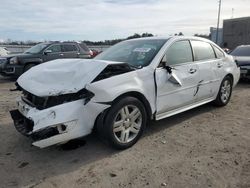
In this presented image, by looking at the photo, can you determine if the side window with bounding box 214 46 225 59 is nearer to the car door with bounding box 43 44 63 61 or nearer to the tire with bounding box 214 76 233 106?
the tire with bounding box 214 76 233 106

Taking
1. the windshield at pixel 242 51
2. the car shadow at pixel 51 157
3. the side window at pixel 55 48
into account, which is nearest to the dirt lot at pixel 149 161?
the car shadow at pixel 51 157

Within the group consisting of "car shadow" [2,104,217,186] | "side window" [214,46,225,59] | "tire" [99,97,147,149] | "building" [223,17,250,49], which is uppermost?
"building" [223,17,250,49]

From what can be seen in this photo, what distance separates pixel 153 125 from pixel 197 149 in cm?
125

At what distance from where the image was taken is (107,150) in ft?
13.9

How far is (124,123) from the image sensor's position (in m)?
4.20

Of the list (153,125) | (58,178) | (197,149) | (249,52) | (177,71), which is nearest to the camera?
(58,178)

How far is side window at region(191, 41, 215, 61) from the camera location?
5.60 meters

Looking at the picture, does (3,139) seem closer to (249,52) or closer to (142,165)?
(142,165)

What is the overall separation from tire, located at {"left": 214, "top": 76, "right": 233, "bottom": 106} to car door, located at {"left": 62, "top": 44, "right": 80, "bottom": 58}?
8525 millimetres

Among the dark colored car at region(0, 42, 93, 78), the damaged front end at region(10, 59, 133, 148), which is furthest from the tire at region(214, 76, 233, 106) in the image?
the dark colored car at region(0, 42, 93, 78)

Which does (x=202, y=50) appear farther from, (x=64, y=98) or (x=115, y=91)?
(x=64, y=98)

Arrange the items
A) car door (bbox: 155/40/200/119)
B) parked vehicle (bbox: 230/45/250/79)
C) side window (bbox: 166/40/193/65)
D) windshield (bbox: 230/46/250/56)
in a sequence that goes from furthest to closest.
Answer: windshield (bbox: 230/46/250/56) < parked vehicle (bbox: 230/45/250/79) < side window (bbox: 166/40/193/65) < car door (bbox: 155/40/200/119)

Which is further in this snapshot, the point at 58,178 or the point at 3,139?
the point at 3,139

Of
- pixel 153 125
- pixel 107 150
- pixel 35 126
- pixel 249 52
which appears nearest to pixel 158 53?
pixel 153 125
